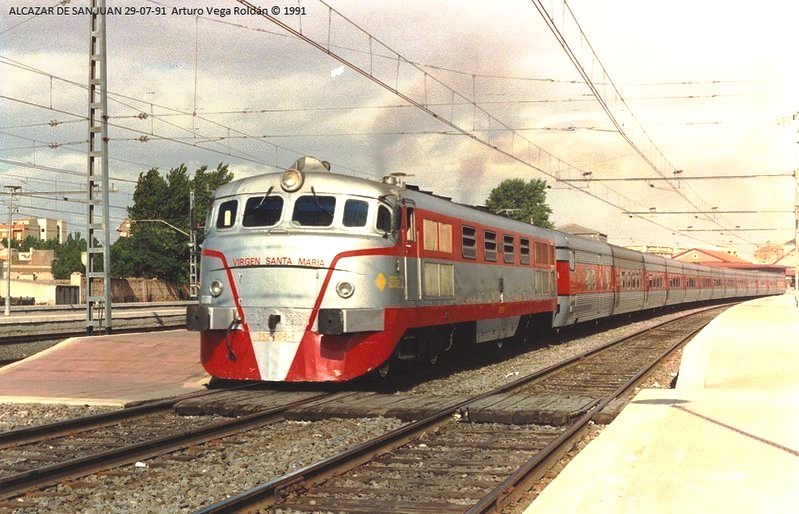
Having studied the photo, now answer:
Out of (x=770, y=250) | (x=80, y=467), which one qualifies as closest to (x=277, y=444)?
(x=80, y=467)

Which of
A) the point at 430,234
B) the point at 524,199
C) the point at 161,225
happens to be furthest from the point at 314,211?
the point at 524,199

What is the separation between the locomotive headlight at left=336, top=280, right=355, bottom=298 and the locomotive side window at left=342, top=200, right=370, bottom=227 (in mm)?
996

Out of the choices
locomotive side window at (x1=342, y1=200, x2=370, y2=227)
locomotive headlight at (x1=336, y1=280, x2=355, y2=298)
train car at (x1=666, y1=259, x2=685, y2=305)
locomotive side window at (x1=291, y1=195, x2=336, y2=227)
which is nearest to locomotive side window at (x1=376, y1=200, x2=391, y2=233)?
locomotive side window at (x1=342, y1=200, x2=370, y2=227)

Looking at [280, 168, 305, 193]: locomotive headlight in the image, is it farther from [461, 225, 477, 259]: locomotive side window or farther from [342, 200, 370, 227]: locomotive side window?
[461, 225, 477, 259]: locomotive side window

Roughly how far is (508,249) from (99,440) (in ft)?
36.4

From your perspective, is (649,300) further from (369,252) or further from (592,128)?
(369,252)

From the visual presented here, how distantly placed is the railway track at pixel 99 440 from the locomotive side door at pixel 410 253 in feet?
8.86

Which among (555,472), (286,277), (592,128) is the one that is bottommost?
(555,472)

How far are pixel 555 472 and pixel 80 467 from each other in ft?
14.6

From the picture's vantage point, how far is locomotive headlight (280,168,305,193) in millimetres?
13008

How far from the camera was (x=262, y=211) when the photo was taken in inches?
518

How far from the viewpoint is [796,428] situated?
8938 mm

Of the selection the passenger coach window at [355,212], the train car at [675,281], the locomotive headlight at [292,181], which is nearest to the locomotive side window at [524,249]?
the passenger coach window at [355,212]

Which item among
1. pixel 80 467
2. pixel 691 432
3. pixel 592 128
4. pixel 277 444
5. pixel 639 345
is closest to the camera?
pixel 80 467
